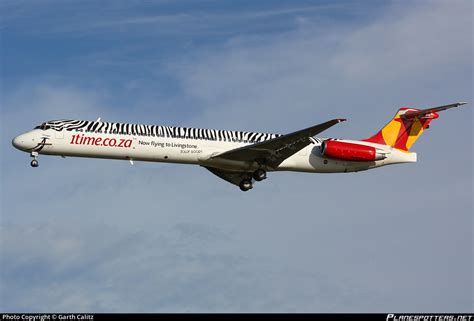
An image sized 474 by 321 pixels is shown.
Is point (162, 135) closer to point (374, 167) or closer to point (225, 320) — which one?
point (374, 167)

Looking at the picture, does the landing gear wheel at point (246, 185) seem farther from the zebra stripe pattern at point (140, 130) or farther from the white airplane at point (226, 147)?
the zebra stripe pattern at point (140, 130)

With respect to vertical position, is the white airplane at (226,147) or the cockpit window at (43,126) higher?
the cockpit window at (43,126)

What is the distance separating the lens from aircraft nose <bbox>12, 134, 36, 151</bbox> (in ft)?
140

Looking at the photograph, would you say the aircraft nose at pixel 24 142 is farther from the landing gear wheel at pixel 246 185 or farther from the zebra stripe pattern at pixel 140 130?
the landing gear wheel at pixel 246 185

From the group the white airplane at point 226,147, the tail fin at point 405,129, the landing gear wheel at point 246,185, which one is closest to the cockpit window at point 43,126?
the white airplane at point 226,147

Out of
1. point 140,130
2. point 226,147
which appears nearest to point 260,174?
point 226,147

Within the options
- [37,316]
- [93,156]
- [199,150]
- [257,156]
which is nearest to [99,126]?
[93,156]

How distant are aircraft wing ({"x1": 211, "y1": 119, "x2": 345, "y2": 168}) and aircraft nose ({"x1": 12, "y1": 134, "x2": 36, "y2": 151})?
29.3 feet

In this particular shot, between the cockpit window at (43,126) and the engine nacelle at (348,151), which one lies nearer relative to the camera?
the cockpit window at (43,126)

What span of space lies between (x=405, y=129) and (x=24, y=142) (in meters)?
20.4

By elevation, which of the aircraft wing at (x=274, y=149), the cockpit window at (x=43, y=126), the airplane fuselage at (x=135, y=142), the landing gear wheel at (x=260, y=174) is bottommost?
the landing gear wheel at (x=260, y=174)

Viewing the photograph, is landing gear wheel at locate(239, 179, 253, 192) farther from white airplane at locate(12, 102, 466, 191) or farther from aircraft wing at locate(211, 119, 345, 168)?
aircraft wing at locate(211, 119, 345, 168)

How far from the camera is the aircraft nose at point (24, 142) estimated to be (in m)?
42.8

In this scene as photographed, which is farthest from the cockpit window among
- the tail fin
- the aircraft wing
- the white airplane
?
the tail fin
